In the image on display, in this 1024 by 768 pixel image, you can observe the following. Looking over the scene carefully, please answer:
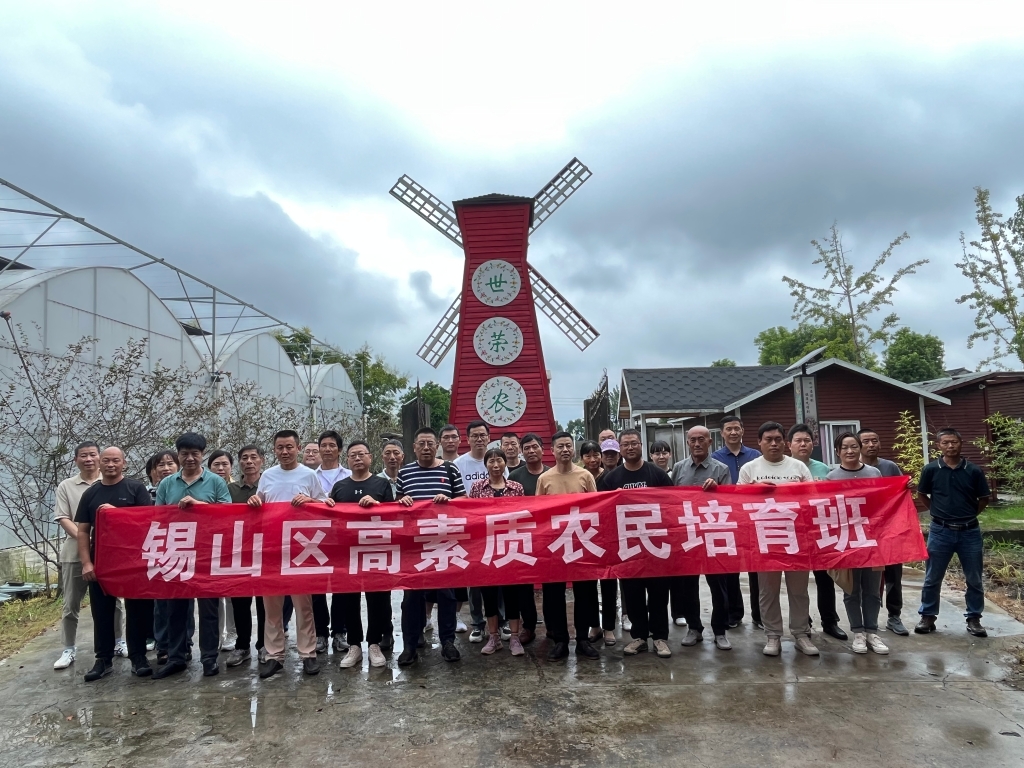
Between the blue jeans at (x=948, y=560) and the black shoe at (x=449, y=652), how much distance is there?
3.59m

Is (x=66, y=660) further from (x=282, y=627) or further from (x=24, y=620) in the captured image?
(x=24, y=620)

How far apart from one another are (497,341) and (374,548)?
6.02 metres

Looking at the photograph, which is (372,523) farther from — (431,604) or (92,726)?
(92,726)

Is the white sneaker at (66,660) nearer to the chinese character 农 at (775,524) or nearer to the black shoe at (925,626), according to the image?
the chinese character 农 at (775,524)

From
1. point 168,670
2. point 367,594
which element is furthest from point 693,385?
point 168,670

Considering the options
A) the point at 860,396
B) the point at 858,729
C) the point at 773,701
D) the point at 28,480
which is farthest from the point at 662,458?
the point at 860,396

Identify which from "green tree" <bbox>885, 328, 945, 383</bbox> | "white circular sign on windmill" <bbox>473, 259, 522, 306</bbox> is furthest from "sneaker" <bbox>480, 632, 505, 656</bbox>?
"green tree" <bbox>885, 328, 945, 383</bbox>

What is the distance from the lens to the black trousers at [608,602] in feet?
17.4

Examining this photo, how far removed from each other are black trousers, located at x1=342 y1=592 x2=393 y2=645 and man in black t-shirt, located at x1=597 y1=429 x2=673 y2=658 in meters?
1.73

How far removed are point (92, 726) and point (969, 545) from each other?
19.7 feet

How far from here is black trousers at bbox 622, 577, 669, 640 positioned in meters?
4.97

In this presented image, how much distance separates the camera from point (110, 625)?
4.87m

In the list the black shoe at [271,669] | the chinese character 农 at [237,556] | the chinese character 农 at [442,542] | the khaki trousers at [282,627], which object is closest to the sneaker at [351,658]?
the khaki trousers at [282,627]

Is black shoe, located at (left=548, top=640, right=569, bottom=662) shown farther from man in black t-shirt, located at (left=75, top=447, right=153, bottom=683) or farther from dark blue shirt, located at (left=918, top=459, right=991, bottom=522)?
dark blue shirt, located at (left=918, top=459, right=991, bottom=522)
